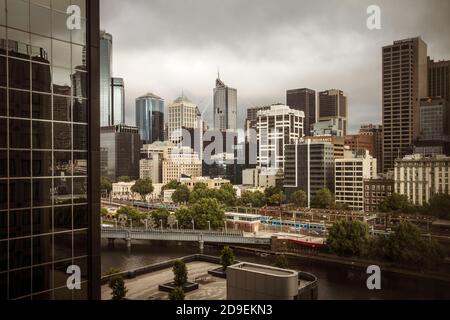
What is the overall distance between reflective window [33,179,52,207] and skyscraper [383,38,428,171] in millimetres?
24570

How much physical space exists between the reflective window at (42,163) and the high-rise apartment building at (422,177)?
17.0 metres

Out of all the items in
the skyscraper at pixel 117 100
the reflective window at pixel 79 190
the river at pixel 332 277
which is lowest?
the river at pixel 332 277

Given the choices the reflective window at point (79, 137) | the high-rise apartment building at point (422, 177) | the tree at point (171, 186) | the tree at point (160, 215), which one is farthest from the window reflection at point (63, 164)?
the tree at point (171, 186)

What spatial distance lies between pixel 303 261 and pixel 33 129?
38.5 feet

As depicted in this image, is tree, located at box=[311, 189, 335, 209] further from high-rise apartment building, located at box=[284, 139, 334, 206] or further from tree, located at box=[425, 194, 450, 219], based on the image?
tree, located at box=[425, 194, 450, 219]

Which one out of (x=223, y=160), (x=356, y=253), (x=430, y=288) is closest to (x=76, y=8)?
(x=430, y=288)

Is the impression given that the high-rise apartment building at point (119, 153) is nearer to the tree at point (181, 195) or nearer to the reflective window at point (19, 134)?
the tree at point (181, 195)

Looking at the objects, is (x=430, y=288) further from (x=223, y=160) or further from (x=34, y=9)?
(x=223, y=160)

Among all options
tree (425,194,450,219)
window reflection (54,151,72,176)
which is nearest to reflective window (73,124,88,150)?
window reflection (54,151,72,176)

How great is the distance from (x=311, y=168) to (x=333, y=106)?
23463 millimetres

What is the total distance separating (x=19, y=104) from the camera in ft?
13.0

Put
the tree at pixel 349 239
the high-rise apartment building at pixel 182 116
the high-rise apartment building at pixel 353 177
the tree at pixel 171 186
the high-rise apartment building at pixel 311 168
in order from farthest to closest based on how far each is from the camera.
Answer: the high-rise apartment building at pixel 182 116 < the tree at pixel 171 186 < the high-rise apartment building at pixel 311 168 < the high-rise apartment building at pixel 353 177 < the tree at pixel 349 239

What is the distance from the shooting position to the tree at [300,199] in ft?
76.3

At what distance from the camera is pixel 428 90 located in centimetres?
2533
